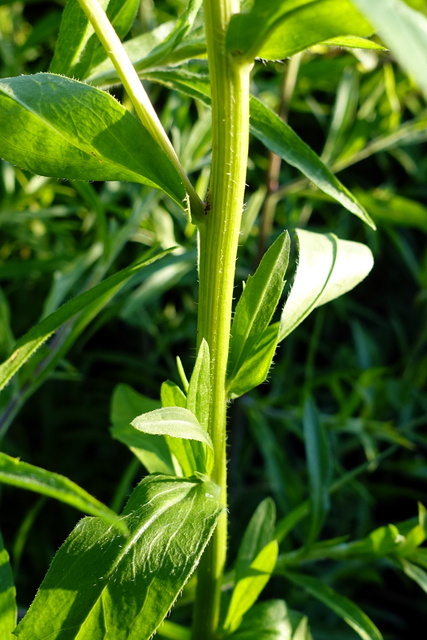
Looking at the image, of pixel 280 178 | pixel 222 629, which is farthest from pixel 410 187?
pixel 222 629

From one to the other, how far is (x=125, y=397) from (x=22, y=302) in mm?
450

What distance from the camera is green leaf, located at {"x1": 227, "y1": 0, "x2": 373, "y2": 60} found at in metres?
0.28

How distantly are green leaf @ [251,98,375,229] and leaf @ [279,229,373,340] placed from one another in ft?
0.10

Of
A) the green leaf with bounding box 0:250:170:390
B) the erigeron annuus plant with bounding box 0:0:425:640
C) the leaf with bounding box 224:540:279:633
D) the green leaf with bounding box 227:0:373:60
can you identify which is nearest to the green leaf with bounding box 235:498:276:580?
the leaf with bounding box 224:540:279:633

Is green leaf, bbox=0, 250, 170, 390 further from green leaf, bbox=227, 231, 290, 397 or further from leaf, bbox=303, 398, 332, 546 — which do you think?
leaf, bbox=303, 398, 332, 546

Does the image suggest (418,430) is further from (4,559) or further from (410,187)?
(4,559)

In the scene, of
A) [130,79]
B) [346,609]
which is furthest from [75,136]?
[346,609]

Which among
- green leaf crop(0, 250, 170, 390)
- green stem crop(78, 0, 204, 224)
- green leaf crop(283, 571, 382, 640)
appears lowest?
green leaf crop(283, 571, 382, 640)

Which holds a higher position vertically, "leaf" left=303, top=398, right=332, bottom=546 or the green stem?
the green stem

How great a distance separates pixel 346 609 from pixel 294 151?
1.17 ft

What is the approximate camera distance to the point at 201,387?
36cm

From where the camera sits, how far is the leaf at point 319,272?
1.27 ft

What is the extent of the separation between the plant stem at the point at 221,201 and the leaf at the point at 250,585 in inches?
5.0

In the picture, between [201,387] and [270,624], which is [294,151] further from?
[270,624]
